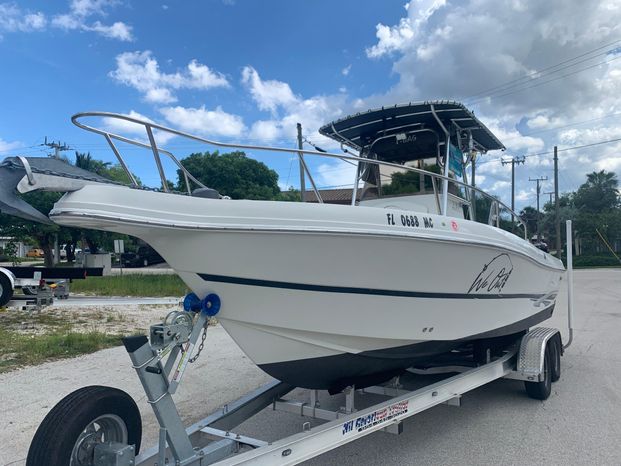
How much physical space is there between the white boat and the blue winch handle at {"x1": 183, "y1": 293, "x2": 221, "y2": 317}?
0.04 m

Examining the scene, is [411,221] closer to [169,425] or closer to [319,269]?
[319,269]

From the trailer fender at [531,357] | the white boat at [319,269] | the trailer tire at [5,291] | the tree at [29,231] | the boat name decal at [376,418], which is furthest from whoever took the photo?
the tree at [29,231]

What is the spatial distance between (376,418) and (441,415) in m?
1.49

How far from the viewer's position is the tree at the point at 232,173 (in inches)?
239

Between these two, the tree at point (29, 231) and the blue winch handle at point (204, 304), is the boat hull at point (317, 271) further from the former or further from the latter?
the tree at point (29, 231)

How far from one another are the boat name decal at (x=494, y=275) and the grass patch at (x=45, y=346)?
534cm

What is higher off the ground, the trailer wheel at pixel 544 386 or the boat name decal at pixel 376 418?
the boat name decal at pixel 376 418

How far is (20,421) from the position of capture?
4.11 meters

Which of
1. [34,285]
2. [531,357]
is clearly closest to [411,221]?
[531,357]

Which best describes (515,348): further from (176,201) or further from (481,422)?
(176,201)

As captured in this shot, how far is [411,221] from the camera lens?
127 inches

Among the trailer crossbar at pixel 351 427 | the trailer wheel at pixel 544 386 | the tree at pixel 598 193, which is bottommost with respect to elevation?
the trailer wheel at pixel 544 386

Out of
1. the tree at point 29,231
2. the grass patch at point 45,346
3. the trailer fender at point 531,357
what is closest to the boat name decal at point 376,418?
the trailer fender at point 531,357

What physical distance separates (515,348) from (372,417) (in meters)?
2.48
